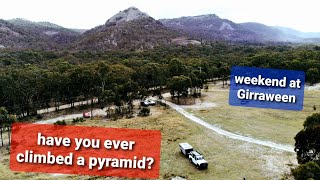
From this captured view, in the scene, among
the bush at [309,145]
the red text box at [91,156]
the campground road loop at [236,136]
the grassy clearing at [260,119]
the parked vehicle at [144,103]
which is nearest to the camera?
the bush at [309,145]

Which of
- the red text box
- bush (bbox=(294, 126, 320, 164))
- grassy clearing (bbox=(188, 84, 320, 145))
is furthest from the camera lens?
grassy clearing (bbox=(188, 84, 320, 145))

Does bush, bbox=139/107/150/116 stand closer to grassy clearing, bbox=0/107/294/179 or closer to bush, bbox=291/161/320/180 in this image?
grassy clearing, bbox=0/107/294/179

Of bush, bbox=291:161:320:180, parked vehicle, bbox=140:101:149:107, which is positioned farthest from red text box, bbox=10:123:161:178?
parked vehicle, bbox=140:101:149:107

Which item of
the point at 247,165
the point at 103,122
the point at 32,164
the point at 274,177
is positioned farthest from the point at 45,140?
the point at 274,177

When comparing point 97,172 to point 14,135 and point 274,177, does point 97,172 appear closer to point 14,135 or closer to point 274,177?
point 274,177

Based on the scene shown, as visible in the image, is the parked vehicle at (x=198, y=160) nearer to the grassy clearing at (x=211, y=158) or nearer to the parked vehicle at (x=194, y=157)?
the parked vehicle at (x=194, y=157)

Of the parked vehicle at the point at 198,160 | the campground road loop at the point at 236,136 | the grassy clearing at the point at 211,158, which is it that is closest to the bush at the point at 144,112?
the campground road loop at the point at 236,136
